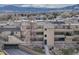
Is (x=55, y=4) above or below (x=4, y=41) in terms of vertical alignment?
above

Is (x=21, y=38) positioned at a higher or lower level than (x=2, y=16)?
lower

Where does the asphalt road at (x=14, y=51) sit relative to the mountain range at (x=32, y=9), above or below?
below

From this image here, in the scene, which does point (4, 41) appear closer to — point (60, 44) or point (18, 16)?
point (18, 16)

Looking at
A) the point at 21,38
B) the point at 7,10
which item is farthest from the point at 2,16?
the point at 21,38

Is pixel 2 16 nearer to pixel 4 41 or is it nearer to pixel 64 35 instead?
pixel 4 41

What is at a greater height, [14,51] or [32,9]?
[32,9]

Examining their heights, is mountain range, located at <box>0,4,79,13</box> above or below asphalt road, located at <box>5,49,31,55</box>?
above
